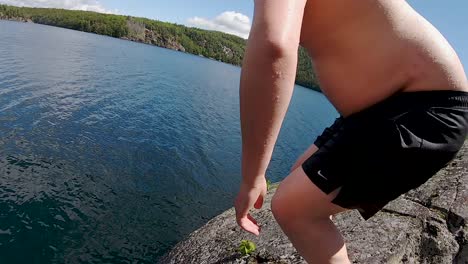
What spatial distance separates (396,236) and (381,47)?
384 centimetres

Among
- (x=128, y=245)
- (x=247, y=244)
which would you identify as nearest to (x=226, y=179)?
(x=128, y=245)

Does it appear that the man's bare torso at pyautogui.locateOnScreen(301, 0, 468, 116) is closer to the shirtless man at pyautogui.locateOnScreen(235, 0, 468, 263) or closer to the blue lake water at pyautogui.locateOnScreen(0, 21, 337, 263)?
the shirtless man at pyautogui.locateOnScreen(235, 0, 468, 263)

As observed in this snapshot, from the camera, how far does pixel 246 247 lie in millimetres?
5152

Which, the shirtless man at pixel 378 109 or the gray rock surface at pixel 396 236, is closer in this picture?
the shirtless man at pixel 378 109

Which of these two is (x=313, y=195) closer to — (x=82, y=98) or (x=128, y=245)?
(x=128, y=245)

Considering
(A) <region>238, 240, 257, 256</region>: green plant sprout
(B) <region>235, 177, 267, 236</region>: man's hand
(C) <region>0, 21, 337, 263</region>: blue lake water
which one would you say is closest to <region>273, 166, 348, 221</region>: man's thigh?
(B) <region>235, 177, 267, 236</region>: man's hand

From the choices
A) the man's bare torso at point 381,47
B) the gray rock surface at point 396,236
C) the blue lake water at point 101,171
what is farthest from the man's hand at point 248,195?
the blue lake water at point 101,171

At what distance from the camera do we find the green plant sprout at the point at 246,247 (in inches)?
201

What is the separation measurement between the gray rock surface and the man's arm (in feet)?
11.6

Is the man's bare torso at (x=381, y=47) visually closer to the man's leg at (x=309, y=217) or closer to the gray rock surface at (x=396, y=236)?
the man's leg at (x=309, y=217)

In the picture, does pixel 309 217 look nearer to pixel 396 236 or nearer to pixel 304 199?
pixel 304 199

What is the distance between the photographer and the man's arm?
139 centimetres

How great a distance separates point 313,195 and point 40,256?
846 centimetres

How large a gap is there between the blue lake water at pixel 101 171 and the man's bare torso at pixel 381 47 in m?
8.52
